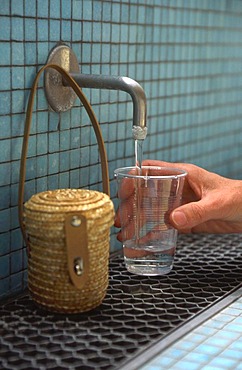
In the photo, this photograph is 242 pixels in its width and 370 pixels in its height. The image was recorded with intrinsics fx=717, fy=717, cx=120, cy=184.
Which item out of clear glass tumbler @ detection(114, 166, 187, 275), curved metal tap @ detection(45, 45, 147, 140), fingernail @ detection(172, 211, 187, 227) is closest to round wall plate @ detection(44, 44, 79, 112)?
curved metal tap @ detection(45, 45, 147, 140)

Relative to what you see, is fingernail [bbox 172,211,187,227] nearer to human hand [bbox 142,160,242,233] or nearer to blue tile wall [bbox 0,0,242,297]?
human hand [bbox 142,160,242,233]

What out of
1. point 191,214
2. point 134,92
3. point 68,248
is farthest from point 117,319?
point 134,92

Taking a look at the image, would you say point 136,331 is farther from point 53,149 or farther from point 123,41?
point 123,41

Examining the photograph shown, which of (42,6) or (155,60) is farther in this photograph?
(155,60)

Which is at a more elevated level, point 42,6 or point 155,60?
point 42,6

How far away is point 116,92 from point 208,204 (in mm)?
343

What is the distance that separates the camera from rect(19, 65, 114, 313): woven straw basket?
41.6 inches

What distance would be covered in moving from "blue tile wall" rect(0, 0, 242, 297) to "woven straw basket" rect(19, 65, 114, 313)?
143 mm

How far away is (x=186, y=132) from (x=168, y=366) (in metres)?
0.97

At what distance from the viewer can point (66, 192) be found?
3.79 ft

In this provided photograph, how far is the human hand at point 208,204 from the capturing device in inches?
50.4

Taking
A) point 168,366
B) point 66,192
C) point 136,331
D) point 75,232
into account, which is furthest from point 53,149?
point 168,366

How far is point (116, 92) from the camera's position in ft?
4.99

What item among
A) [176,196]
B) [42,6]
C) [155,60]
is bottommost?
[176,196]
